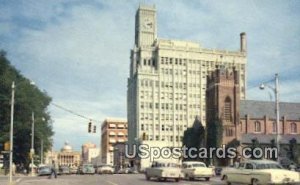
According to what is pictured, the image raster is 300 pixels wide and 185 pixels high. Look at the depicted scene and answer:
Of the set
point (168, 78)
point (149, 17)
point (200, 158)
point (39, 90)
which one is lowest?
point (200, 158)

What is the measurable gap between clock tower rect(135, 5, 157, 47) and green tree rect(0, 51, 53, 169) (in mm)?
81623

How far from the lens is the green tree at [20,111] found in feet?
212

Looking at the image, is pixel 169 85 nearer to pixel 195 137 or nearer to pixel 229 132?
pixel 195 137

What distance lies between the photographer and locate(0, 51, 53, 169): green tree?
64.6 metres

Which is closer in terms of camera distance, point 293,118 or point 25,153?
point 25,153

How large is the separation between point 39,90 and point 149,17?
8314 cm

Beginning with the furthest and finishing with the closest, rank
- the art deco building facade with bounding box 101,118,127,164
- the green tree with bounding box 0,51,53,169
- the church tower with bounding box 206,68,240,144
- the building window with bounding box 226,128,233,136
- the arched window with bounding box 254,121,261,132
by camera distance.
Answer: the art deco building facade with bounding box 101,118,127,164
the arched window with bounding box 254,121,261,132
the church tower with bounding box 206,68,240,144
the building window with bounding box 226,128,233,136
the green tree with bounding box 0,51,53,169

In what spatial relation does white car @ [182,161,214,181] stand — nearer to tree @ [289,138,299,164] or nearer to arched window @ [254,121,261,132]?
tree @ [289,138,299,164]

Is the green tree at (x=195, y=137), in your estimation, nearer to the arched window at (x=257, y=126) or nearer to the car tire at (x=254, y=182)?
the arched window at (x=257, y=126)

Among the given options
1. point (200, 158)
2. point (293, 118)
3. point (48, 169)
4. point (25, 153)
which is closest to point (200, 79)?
point (293, 118)

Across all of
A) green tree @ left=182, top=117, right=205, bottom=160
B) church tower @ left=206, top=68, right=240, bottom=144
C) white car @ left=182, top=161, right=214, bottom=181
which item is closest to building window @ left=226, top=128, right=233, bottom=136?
church tower @ left=206, top=68, right=240, bottom=144

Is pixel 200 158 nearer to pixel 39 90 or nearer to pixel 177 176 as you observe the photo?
pixel 39 90

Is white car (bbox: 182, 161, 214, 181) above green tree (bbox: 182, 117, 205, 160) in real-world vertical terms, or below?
below

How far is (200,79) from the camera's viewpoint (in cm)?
14738
